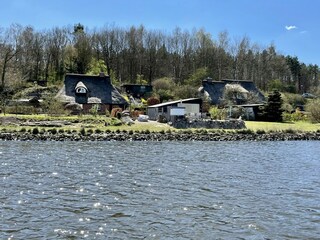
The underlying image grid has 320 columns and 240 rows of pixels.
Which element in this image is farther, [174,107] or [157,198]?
[174,107]

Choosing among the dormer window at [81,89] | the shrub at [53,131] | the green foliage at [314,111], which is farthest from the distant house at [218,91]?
the shrub at [53,131]

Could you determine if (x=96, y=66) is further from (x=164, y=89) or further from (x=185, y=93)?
(x=185, y=93)

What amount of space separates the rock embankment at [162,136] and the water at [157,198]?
10.7 meters

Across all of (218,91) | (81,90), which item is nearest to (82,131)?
(81,90)

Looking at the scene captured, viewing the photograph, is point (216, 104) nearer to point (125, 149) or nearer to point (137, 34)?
point (137, 34)

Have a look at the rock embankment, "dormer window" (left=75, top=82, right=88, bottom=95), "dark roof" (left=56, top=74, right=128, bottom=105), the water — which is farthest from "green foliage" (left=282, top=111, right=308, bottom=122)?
the water

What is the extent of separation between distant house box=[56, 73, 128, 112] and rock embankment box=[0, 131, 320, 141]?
57.3 feet

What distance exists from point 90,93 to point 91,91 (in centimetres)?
46

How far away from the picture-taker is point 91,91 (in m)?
51.8

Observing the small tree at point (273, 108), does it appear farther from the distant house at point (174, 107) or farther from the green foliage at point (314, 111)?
the distant house at point (174, 107)

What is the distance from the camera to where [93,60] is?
68125mm

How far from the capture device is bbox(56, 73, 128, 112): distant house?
4966cm

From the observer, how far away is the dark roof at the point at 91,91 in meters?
50.0

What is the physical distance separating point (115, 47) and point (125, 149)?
164 ft
